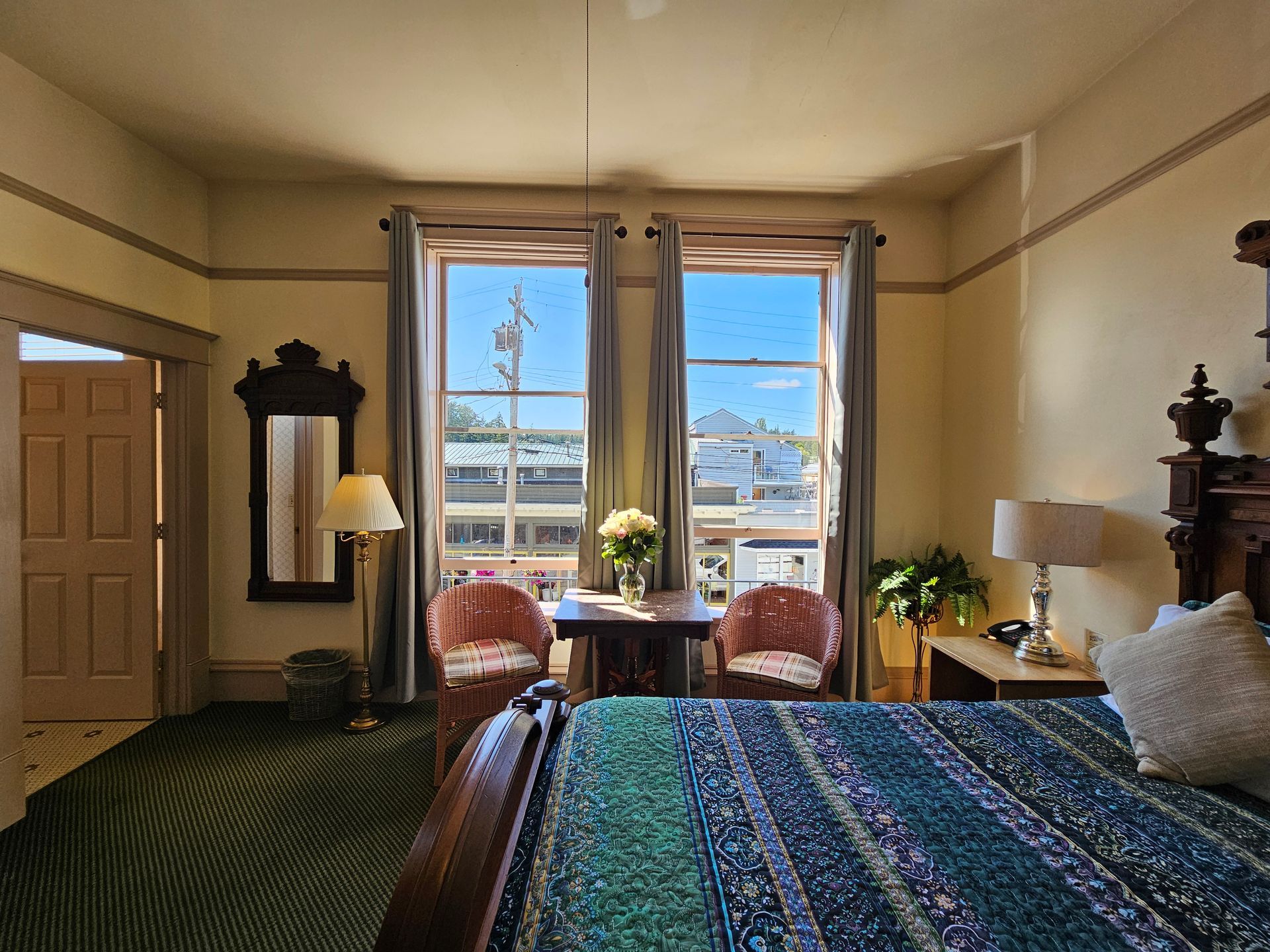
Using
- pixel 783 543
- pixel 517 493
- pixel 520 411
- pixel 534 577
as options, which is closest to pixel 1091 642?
pixel 783 543

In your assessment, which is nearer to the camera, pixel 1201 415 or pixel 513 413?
pixel 1201 415

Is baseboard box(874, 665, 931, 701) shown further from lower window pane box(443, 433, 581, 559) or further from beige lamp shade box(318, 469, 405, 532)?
beige lamp shade box(318, 469, 405, 532)

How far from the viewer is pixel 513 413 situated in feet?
11.9

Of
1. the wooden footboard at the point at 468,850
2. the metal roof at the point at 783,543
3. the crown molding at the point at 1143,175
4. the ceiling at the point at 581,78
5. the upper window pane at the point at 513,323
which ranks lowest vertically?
the wooden footboard at the point at 468,850

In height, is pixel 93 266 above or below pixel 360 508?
above

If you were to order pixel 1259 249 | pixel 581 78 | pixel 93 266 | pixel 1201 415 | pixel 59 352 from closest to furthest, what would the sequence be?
pixel 1259 249
pixel 1201 415
pixel 581 78
pixel 93 266
pixel 59 352

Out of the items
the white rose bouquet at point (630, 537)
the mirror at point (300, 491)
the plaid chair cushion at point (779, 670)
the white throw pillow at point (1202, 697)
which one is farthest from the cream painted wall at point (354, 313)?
the white throw pillow at point (1202, 697)

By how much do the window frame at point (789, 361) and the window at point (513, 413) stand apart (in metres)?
0.75

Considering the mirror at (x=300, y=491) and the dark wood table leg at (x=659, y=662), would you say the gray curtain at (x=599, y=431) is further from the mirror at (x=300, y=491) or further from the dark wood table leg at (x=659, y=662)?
the mirror at (x=300, y=491)

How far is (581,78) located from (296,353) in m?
2.23

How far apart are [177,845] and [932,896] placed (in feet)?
8.71

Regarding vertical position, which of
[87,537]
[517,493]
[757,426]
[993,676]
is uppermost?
[757,426]

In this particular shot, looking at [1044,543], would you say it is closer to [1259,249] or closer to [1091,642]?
[1091,642]

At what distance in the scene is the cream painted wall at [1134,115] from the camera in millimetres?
1854
